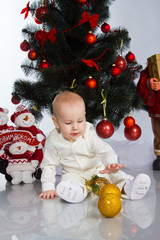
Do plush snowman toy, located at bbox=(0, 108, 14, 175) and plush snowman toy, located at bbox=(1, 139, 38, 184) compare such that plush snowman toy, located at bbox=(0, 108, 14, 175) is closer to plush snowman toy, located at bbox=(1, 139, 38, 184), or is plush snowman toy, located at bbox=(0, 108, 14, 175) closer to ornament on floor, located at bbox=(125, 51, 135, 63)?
plush snowman toy, located at bbox=(1, 139, 38, 184)

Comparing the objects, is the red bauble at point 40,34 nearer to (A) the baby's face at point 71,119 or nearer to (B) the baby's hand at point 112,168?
(A) the baby's face at point 71,119

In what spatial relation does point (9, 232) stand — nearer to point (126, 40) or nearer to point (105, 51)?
point (105, 51)

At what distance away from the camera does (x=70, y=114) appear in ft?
4.25

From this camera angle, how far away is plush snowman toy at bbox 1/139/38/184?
167 cm

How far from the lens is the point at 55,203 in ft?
4.18

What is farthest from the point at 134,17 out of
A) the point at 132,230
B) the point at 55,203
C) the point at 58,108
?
the point at 132,230

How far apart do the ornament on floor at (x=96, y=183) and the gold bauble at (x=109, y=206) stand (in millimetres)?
206

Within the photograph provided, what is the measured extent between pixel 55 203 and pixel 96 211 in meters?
0.19

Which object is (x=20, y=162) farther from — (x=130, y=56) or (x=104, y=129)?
(x=130, y=56)

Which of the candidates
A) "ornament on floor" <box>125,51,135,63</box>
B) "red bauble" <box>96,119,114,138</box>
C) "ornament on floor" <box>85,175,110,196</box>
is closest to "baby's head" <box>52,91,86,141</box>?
"ornament on floor" <box>85,175,110,196</box>

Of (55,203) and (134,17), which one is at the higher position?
(134,17)

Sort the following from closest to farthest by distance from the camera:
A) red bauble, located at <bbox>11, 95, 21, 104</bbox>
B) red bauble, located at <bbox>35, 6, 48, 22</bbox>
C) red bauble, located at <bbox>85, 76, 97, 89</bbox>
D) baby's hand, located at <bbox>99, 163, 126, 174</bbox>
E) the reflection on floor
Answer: the reflection on floor < baby's hand, located at <bbox>99, 163, 126, 174</bbox> < red bauble, located at <bbox>85, 76, 97, 89</bbox> < red bauble, located at <bbox>35, 6, 48, 22</bbox> < red bauble, located at <bbox>11, 95, 21, 104</bbox>

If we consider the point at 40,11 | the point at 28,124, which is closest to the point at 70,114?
the point at 28,124

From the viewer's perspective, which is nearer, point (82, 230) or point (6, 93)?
point (82, 230)
